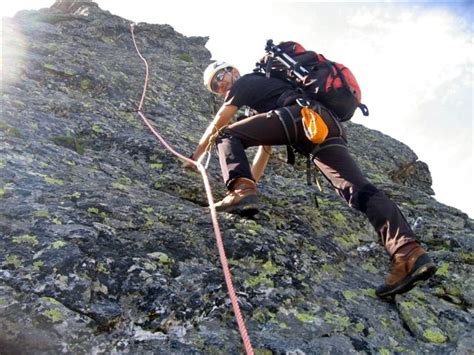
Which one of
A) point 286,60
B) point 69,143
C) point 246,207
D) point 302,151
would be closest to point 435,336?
point 246,207

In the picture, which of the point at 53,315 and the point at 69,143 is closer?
the point at 53,315

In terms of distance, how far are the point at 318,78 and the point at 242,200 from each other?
6.12 ft

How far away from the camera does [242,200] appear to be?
5656 millimetres

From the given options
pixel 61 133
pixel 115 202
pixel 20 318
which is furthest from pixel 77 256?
pixel 61 133

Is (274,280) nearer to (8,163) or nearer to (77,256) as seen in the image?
(77,256)

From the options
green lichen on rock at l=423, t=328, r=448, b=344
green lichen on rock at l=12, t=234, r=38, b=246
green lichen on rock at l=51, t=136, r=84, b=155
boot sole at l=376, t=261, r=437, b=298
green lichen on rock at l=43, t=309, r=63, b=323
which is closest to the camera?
green lichen on rock at l=43, t=309, r=63, b=323

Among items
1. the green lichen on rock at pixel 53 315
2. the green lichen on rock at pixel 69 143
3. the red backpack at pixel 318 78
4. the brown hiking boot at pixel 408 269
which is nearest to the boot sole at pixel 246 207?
the red backpack at pixel 318 78

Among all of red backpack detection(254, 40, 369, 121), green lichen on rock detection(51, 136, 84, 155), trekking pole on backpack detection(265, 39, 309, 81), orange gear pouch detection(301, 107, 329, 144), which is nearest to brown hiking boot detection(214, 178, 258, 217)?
orange gear pouch detection(301, 107, 329, 144)

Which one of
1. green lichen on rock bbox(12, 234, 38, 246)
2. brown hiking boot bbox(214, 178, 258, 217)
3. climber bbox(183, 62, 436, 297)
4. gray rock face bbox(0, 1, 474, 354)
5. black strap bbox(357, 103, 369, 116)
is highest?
black strap bbox(357, 103, 369, 116)

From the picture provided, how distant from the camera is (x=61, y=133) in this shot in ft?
24.4

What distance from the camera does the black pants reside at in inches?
221

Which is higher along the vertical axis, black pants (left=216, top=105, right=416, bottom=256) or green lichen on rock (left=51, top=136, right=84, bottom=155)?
black pants (left=216, top=105, right=416, bottom=256)

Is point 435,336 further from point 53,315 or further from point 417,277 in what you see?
point 53,315

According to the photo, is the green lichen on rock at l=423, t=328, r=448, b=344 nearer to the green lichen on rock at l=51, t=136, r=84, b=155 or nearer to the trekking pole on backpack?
the trekking pole on backpack
